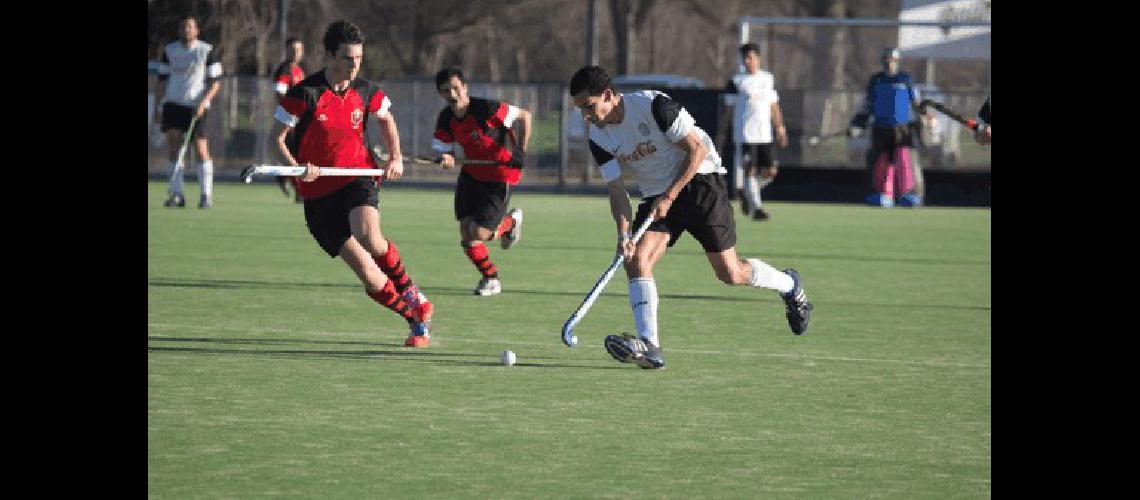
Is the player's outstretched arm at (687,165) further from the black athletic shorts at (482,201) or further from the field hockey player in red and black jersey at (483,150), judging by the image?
the black athletic shorts at (482,201)

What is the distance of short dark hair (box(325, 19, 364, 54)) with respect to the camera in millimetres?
10039

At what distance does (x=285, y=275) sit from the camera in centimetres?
1444

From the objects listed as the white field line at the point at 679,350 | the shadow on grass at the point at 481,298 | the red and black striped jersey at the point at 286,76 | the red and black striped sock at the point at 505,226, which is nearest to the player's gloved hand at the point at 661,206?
the white field line at the point at 679,350

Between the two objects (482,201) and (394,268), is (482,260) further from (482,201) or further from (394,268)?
(394,268)

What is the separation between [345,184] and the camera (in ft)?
33.9

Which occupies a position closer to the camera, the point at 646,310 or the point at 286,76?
the point at 646,310

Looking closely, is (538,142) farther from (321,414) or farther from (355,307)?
(321,414)

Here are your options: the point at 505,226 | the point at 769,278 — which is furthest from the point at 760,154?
the point at 769,278

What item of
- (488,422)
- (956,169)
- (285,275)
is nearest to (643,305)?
(488,422)

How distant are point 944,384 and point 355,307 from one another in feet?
14.4

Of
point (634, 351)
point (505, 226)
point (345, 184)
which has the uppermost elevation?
point (345, 184)

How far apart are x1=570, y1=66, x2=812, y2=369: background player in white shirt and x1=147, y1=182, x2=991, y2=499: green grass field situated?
0.34 metres

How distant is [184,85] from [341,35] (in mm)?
11678

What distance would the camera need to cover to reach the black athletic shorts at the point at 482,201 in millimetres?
13875
